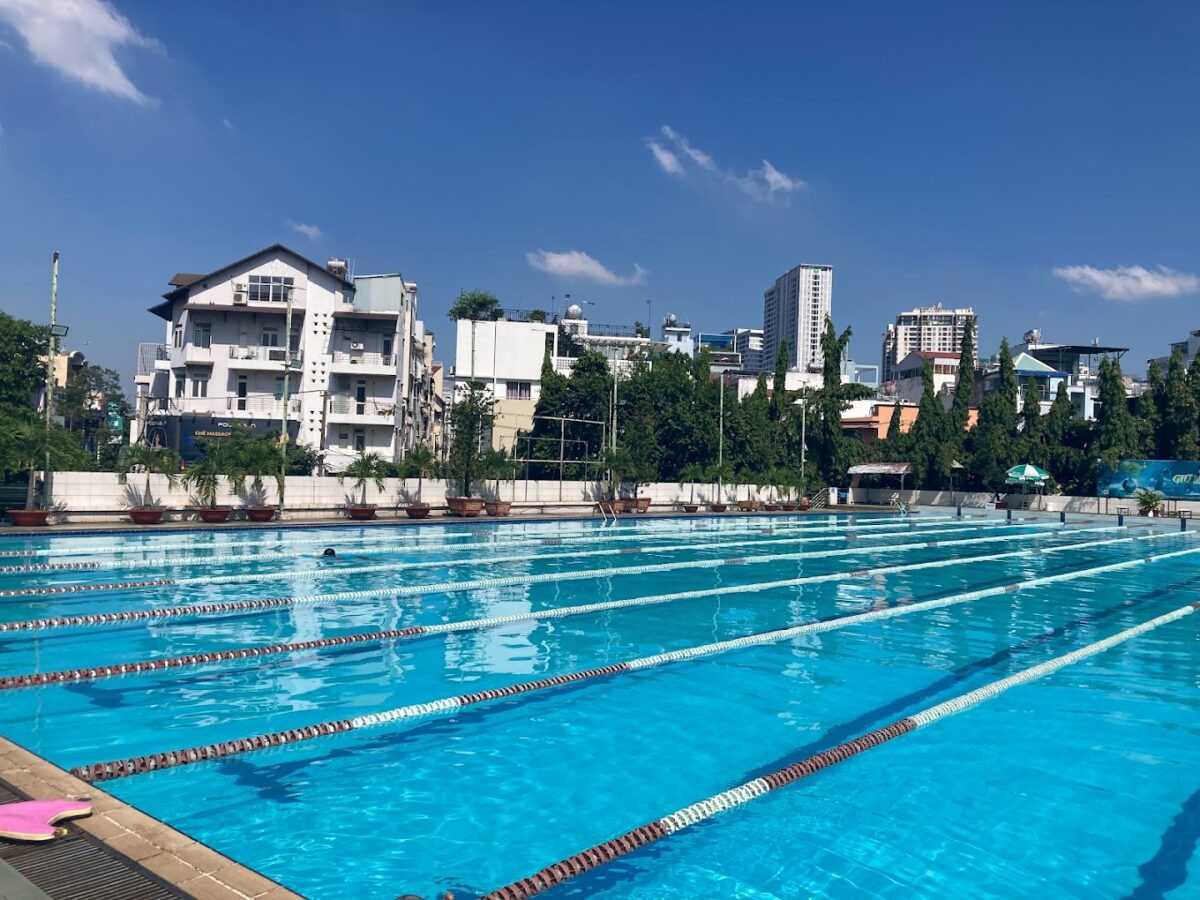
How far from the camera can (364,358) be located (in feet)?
119

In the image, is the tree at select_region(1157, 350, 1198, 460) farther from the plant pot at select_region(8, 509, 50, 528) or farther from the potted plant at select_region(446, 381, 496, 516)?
the plant pot at select_region(8, 509, 50, 528)

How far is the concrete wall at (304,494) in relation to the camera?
68.9 feet

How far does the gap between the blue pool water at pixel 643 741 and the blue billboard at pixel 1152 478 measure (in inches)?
1224

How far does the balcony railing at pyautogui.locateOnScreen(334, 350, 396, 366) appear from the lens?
36.1 meters

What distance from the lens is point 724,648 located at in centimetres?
1002

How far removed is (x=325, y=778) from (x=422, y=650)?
3736 millimetres

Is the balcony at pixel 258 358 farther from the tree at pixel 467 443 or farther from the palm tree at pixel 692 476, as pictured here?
the palm tree at pixel 692 476

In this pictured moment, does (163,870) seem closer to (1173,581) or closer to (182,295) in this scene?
(1173,581)

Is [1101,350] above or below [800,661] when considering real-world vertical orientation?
above

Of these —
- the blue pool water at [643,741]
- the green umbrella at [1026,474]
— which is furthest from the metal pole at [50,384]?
the green umbrella at [1026,474]

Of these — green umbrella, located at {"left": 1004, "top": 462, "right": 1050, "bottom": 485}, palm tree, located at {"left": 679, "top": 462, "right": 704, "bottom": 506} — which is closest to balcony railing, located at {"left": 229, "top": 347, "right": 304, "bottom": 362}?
palm tree, located at {"left": 679, "top": 462, "right": 704, "bottom": 506}

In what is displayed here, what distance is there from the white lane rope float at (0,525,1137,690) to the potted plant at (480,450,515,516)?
1459cm

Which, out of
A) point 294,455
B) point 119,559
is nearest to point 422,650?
point 119,559

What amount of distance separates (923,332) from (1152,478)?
145 metres
